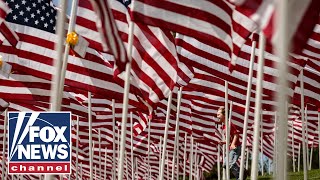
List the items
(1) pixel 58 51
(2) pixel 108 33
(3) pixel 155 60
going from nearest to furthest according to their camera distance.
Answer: (2) pixel 108 33 < (1) pixel 58 51 < (3) pixel 155 60

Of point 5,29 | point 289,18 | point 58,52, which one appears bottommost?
point 289,18

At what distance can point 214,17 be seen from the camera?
11312mm

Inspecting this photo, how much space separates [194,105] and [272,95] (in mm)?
6940

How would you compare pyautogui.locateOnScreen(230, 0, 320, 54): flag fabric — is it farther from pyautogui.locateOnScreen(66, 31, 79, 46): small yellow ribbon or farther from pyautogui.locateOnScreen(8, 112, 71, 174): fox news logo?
pyautogui.locateOnScreen(66, 31, 79, 46): small yellow ribbon

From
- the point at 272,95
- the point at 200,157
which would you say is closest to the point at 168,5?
the point at 272,95

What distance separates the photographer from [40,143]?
10125 mm

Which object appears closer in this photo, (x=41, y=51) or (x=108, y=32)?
(x=108, y=32)

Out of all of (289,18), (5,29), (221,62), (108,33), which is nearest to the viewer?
(289,18)

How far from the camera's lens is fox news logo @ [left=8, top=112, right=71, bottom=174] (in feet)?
32.4

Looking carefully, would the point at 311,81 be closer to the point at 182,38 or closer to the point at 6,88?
the point at 182,38

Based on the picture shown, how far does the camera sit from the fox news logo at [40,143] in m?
A: 9.89

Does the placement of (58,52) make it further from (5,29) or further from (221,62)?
(221,62)

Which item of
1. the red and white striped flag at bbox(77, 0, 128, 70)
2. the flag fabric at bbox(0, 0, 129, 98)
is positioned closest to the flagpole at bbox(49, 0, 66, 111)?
the red and white striped flag at bbox(77, 0, 128, 70)

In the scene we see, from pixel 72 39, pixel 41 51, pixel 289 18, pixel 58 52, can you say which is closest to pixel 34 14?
pixel 41 51
